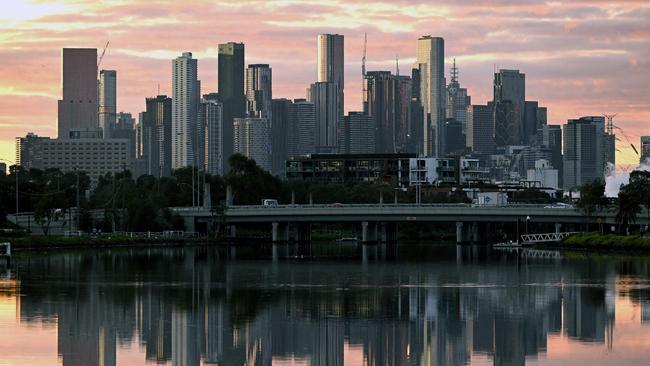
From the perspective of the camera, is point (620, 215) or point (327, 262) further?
point (620, 215)

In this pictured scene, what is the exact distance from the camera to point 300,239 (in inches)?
7200

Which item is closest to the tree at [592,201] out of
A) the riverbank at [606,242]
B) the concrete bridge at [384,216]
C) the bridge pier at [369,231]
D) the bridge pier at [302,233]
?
the concrete bridge at [384,216]

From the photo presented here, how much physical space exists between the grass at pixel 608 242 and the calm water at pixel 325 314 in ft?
68.5

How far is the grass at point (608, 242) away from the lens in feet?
403

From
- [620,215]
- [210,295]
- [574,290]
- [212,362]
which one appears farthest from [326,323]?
[620,215]

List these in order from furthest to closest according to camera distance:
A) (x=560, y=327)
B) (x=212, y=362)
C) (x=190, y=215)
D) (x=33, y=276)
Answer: (x=190, y=215) → (x=33, y=276) → (x=560, y=327) → (x=212, y=362)

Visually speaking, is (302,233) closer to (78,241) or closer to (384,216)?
(384,216)

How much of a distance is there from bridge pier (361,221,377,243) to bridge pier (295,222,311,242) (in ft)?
36.3

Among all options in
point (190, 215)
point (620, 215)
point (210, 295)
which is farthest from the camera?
point (190, 215)

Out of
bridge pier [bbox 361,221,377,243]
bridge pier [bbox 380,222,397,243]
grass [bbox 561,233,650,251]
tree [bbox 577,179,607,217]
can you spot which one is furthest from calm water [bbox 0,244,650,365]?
bridge pier [bbox 380,222,397,243]

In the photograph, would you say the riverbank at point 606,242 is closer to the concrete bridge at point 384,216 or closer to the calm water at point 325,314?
the concrete bridge at point 384,216

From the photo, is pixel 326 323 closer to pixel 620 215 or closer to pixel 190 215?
pixel 620 215

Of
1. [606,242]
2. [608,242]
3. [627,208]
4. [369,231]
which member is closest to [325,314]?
[608,242]

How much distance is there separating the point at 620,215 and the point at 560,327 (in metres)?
83.8
